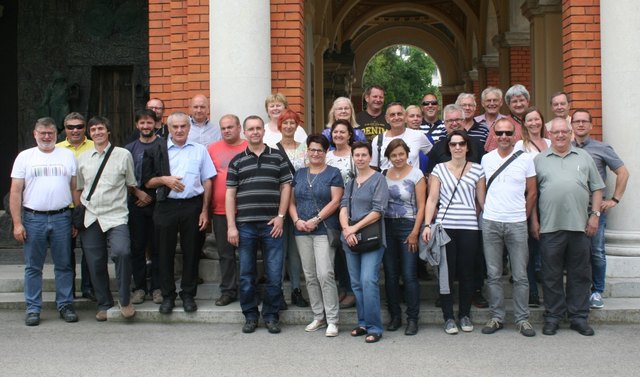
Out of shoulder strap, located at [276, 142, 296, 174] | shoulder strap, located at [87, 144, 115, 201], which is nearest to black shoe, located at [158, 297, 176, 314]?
shoulder strap, located at [87, 144, 115, 201]

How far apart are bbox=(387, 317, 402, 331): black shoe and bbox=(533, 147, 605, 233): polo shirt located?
1.36m

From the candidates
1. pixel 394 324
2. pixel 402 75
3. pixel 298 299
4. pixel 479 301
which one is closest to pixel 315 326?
pixel 298 299

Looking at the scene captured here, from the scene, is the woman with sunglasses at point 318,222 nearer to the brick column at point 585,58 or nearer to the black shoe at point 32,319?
the black shoe at point 32,319

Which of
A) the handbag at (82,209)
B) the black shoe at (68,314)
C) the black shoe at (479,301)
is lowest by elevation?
the black shoe at (68,314)

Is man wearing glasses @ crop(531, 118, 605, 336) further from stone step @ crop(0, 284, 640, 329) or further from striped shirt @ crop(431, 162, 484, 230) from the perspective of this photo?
striped shirt @ crop(431, 162, 484, 230)

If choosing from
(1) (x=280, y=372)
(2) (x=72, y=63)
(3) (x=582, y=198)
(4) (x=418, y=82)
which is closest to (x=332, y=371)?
(1) (x=280, y=372)

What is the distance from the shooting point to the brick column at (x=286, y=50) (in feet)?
25.5

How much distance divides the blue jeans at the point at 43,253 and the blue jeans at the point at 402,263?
2.79m

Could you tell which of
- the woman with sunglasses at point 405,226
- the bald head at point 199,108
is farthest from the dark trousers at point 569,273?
the bald head at point 199,108

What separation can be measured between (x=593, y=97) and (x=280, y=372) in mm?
4392

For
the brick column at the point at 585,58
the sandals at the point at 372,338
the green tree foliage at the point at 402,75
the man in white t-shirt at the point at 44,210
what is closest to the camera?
the sandals at the point at 372,338

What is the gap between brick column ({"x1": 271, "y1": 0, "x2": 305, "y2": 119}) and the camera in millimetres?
7785

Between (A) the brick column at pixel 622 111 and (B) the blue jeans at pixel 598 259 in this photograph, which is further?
(A) the brick column at pixel 622 111

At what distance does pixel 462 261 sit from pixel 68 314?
3.39 metres
